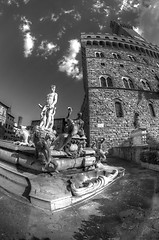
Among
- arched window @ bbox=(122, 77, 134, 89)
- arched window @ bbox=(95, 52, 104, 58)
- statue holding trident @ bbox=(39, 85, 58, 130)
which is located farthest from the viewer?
arched window @ bbox=(95, 52, 104, 58)

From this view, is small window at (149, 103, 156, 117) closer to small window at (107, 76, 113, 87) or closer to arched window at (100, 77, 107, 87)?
small window at (107, 76, 113, 87)

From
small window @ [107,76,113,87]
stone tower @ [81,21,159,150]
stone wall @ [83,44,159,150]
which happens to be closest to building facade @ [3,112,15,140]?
stone tower @ [81,21,159,150]

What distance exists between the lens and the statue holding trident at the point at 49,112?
7.09 m

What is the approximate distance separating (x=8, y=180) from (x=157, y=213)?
13.0 feet

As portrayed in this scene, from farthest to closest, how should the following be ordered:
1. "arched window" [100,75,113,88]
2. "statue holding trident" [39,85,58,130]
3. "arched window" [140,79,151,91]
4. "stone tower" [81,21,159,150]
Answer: "arched window" [140,79,151,91]
"arched window" [100,75,113,88]
"stone tower" [81,21,159,150]
"statue holding trident" [39,85,58,130]

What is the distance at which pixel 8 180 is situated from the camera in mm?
3584

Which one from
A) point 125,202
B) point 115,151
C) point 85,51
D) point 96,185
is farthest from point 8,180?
point 85,51

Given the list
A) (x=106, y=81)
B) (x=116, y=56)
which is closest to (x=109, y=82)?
(x=106, y=81)

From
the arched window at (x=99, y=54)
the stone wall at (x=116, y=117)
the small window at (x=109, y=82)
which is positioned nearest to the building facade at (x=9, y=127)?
the stone wall at (x=116, y=117)

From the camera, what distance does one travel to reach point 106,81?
55.6 feet

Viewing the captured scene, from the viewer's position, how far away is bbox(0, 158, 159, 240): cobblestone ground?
1.86 metres

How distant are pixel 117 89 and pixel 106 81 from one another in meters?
2.06

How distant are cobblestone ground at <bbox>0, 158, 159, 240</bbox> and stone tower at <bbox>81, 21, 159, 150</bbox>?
10673 millimetres

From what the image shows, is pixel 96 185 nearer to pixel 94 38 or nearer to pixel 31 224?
pixel 31 224
